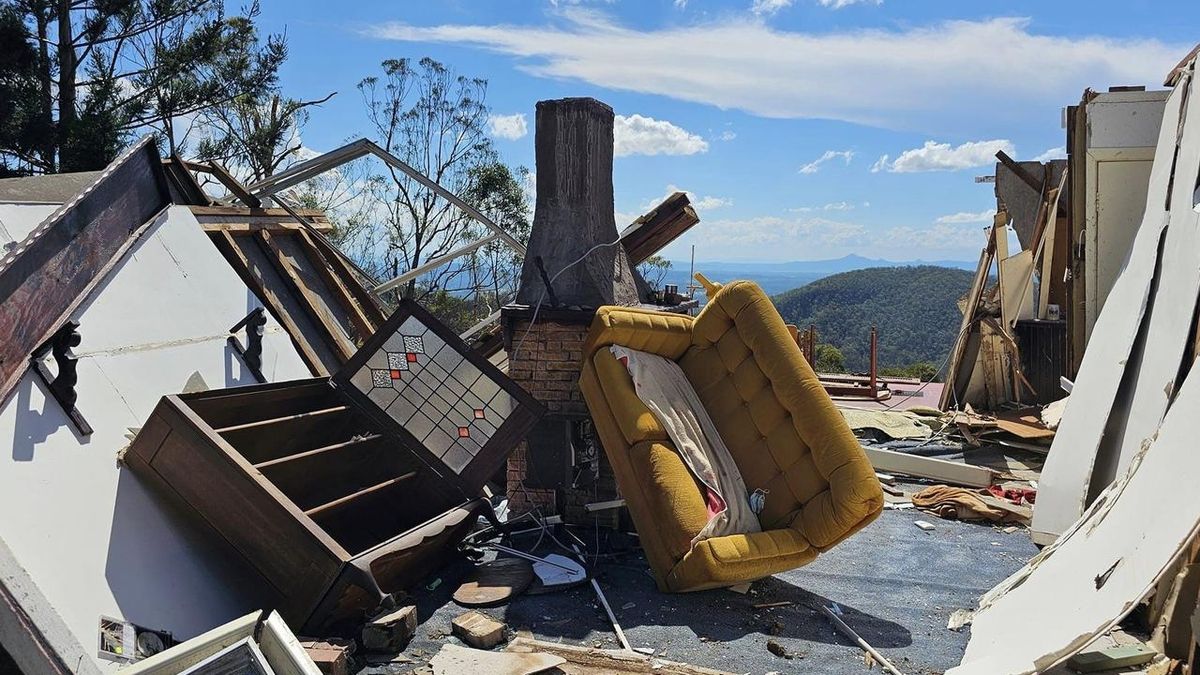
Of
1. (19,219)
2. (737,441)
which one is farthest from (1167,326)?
(19,219)

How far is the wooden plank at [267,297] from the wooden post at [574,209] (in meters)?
1.28

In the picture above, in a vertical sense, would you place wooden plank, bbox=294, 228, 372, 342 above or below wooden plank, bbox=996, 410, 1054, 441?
above

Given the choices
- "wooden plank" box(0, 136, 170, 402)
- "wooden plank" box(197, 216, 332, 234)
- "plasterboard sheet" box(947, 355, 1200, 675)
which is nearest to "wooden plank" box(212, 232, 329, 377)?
"wooden plank" box(197, 216, 332, 234)

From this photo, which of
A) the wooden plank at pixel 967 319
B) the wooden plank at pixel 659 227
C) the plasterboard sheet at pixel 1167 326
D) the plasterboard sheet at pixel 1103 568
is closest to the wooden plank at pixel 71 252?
the wooden plank at pixel 659 227

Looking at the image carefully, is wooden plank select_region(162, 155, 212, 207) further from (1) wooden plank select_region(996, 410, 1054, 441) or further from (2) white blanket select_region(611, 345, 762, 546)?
(1) wooden plank select_region(996, 410, 1054, 441)

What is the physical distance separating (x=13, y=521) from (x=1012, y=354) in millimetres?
8715

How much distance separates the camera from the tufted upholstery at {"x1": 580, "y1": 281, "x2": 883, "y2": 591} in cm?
405

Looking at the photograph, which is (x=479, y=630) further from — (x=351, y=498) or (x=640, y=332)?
(x=640, y=332)

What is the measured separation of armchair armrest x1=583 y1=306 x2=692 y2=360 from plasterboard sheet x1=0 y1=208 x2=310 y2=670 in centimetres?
182

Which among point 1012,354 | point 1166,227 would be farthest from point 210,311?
point 1012,354

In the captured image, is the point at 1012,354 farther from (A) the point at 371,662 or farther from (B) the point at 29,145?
(B) the point at 29,145

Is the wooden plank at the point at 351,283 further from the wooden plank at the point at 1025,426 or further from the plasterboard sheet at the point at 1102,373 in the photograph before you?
the wooden plank at the point at 1025,426

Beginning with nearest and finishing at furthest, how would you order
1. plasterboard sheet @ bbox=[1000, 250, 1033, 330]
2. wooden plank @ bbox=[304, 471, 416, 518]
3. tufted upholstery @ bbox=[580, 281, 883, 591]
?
wooden plank @ bbox=[304, 471, 416, 518]
tufted upholstery @ bbox=[580, 281, 883, 591]
plasterboard sheet @ bbox=[1000, 250, 1033, 330]

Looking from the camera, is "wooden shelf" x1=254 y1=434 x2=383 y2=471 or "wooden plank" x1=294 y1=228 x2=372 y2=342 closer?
"wooden shelf" x1=254 y1=434 x2=383 y2=471
